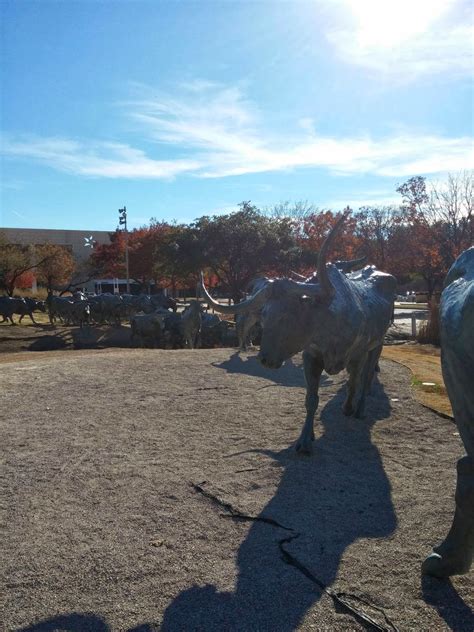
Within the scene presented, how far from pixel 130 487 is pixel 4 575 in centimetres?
133

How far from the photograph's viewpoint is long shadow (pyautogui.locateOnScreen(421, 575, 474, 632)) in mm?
2455

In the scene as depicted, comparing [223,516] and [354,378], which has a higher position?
[354,378]

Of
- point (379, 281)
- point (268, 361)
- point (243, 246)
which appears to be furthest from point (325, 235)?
point (268, 361)

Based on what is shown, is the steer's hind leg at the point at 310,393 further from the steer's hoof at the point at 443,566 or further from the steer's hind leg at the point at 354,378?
the steer's hoof at the point at 443,566

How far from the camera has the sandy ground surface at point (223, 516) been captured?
2613 millimetres

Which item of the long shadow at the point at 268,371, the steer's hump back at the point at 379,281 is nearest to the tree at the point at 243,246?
the long shadow at the point at 268,371

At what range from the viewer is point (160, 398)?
290 inches

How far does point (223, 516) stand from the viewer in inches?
144

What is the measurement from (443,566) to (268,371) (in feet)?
22.4

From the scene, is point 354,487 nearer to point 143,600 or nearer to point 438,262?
point 143,600

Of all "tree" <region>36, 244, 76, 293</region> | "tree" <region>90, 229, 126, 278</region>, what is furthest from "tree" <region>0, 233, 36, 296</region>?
"tree" <region>90, 229, 126, 278</region>

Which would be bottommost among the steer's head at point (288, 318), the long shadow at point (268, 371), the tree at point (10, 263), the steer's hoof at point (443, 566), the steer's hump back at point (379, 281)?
the long shadow at point (268, 371)

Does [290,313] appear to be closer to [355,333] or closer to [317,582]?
[355,333]

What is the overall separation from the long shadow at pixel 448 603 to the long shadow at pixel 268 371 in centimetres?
522
